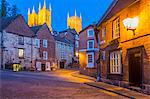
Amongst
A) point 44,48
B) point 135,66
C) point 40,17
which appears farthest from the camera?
point 40,17

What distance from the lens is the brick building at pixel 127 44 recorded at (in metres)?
15.4

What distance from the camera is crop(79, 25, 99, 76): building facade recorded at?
1692 inches

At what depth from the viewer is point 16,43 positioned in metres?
48.8

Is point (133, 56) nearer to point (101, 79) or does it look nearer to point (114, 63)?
point (114, 63)

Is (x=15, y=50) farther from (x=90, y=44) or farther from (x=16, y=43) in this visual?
Result: (x=90, y=44)

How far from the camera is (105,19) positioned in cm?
2338

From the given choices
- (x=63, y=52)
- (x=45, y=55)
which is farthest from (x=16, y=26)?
(x=63, y=52)

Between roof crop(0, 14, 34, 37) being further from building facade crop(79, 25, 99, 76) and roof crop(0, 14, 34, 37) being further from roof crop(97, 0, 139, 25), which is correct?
roof crop(97, 0, 139, 25)

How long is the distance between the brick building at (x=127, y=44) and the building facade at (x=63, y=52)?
39.6 m

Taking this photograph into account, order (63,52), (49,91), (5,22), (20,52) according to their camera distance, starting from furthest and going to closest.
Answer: (63,52) < (20,52) < (5,22) < (49,91)

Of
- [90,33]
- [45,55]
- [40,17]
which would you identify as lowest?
[45,55]

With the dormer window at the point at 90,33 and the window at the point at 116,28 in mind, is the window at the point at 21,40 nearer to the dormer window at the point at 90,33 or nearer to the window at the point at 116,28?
the dormer window at the point at 90,33

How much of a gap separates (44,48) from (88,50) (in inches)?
589

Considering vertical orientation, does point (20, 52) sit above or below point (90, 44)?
below
